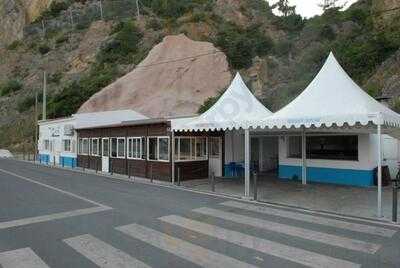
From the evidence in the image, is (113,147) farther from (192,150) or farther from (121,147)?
(192,150)

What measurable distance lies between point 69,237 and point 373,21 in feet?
124

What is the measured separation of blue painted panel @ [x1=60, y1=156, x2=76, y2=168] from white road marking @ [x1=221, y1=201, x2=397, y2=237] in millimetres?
22634

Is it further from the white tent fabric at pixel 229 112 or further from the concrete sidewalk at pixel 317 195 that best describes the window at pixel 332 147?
the white tent fabric at pixel 229 112

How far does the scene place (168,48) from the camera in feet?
179

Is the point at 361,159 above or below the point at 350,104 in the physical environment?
below

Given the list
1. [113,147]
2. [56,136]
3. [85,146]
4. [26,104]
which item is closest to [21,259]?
[113,147]

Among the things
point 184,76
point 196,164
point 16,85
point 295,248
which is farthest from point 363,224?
point 16,85

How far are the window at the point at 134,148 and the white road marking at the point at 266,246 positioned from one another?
13.7 m

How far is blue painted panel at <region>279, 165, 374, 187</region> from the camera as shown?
57.4ft

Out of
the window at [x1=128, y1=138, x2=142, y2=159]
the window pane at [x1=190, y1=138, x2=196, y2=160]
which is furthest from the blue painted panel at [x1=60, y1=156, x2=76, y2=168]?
the window pane at [x1=190, y1=138, x2=196, y2=160]

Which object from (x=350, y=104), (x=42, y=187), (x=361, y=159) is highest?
(x=350, y=104)

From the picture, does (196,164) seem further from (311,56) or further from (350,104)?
(311,56)

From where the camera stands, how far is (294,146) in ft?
67.9

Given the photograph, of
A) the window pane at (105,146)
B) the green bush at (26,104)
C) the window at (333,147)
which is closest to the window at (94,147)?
the window pane at (105,146)
